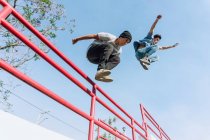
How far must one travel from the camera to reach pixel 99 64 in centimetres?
376

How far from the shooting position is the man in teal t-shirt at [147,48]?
224 inches

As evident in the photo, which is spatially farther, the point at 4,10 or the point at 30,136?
the point at 30,136

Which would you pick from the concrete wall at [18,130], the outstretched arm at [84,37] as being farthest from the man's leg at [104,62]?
the concrete wall at [18,130]

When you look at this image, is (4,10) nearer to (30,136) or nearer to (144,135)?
(30,136)

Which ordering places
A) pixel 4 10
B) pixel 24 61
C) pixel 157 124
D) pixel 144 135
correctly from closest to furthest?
1. pixel 4 10
2. pixel 144 135
3. pixel 157 124
4. pixel 24 61

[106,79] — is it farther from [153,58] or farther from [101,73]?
[153,58]

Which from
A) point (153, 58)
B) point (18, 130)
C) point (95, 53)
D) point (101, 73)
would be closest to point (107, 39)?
point (95, 53)

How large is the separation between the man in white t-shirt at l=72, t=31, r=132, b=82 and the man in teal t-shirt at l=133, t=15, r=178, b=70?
1760 millimetres

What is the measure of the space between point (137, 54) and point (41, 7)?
25.8 feet

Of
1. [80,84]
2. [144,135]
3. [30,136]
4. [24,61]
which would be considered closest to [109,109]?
[80,84]

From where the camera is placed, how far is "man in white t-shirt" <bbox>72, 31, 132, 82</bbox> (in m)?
3.79

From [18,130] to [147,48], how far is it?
4.00 meters

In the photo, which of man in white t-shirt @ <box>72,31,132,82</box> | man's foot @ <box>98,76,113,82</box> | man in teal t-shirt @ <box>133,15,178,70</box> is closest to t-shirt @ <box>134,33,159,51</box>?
man in teal t-shirt @ <box>133,15,178,70</box>

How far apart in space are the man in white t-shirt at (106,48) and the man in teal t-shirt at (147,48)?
176cm
